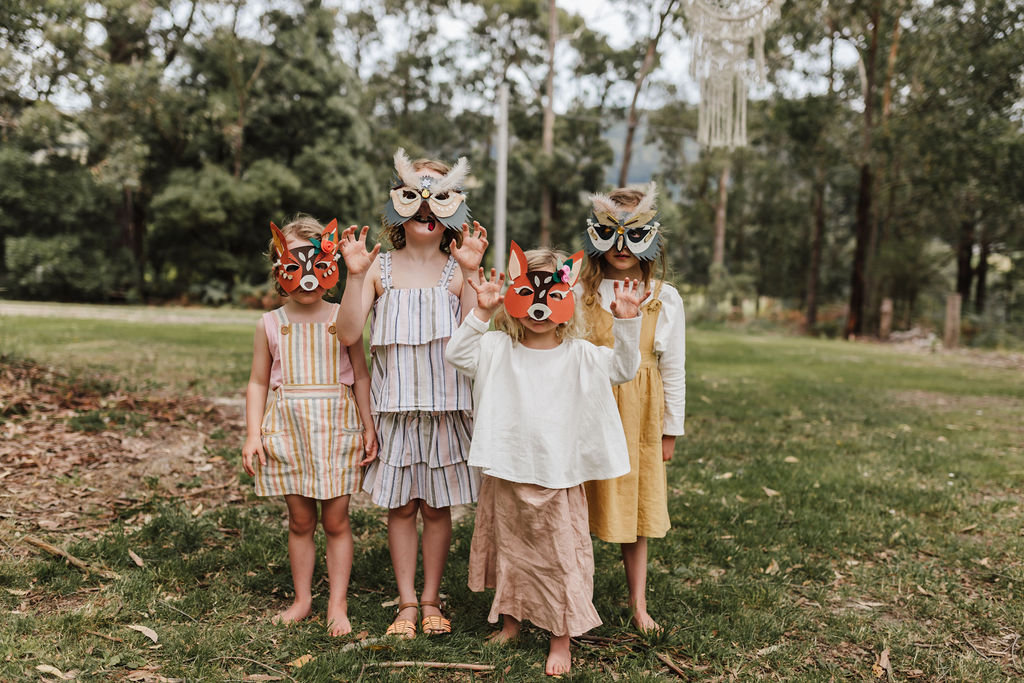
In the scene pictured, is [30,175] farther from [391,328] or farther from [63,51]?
[391,328]

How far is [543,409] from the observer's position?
9.21 feet

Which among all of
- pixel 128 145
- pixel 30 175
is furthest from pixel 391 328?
pixel 30 175

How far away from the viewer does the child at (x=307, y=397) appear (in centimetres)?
305

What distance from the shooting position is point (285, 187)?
2312cm

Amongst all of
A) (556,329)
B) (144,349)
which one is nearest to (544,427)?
(556,329)

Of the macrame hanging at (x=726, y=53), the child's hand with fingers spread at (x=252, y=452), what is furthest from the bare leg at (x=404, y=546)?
the macrame hanging at (x=726, y=53)

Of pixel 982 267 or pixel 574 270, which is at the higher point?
pixel 982 267

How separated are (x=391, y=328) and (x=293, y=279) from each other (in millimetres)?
447

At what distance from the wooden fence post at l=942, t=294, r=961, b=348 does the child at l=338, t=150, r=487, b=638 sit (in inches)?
713

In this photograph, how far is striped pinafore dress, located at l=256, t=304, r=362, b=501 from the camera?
3.09 meters

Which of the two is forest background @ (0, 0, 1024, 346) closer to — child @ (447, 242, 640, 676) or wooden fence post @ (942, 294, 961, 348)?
wooden fence post @ (942, 294, 961, 348)

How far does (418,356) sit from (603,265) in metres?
0.89

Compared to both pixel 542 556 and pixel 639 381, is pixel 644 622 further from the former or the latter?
pixel 639 381

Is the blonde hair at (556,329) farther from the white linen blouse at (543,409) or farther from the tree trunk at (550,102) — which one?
the tree trunk at (550,102)
